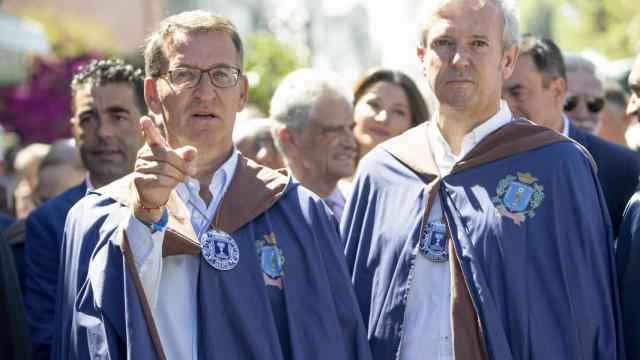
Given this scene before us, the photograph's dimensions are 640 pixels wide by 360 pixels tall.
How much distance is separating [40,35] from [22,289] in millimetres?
12288

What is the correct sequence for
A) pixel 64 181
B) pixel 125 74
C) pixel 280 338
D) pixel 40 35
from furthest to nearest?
pixel 40 35 → pixel 64 181 → pixel 125 74 → pixel 280 338

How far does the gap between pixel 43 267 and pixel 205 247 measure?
1374 millimetres

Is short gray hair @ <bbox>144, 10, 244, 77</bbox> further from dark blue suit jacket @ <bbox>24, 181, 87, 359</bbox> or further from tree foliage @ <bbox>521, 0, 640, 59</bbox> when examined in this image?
tree foliage @ <bbox>521, 0, 640, 59</bbox>

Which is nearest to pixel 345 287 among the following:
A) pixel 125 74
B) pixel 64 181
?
pixel 125 74

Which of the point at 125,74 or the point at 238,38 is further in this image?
the point at 125,74

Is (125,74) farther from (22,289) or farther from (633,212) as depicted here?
(633,212)

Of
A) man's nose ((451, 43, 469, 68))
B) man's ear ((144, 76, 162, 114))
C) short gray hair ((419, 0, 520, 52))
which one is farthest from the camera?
short gray hair ((419, 0, 520, 52))

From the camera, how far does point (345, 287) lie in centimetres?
474

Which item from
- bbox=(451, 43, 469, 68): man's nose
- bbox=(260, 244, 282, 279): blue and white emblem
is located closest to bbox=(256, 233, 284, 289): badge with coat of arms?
bbox=(260, 244, 282, 279): blue and white emblem

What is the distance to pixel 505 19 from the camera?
16.7 feet

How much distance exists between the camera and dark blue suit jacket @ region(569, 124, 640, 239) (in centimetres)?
555

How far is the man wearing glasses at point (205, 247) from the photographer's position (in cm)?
434

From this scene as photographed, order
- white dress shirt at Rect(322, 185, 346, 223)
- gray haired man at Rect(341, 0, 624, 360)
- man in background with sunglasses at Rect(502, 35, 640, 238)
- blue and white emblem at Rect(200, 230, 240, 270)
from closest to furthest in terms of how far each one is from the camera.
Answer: blue and white emblem at Rect(200, 230, 240, 270) < gray haired man at Rect(341, 0, 624, 360) < man in background with sunglasses at Rect(502, 35, 640, 238) < white dress shirt at Rect(322, 185, 346, 223)

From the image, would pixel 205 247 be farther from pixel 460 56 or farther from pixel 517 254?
pixel 460 56
